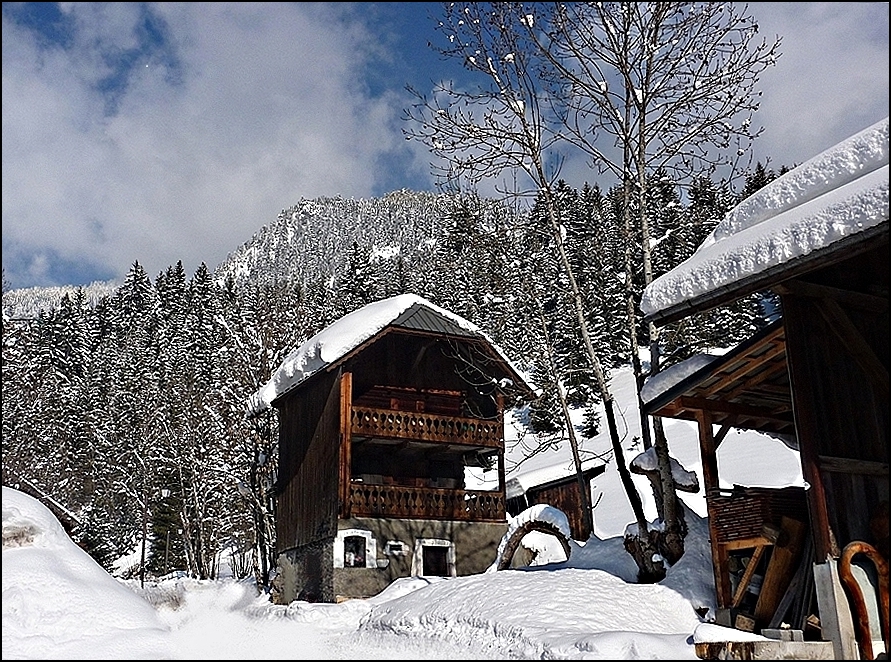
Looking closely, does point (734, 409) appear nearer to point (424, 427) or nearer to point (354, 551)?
point (424, 427)

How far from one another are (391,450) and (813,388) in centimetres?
1573

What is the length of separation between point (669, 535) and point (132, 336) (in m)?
37.2

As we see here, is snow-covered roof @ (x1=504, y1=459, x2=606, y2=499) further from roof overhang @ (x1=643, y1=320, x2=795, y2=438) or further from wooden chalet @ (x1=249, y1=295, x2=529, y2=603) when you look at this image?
roof overhang @ (x1=643, y1=320, x2=795, y2=438)

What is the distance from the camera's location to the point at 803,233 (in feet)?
28.6

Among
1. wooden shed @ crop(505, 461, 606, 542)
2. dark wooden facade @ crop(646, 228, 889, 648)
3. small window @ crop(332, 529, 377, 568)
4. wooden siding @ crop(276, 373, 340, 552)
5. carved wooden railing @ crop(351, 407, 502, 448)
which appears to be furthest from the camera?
wooden shed @ crop(505, 461, 606, 542)

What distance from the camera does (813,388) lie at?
10.1 metres

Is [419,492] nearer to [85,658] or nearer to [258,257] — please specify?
[85,658]

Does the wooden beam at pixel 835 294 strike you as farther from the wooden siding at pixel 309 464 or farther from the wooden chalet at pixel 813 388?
the wooden siding at pixel 309 464

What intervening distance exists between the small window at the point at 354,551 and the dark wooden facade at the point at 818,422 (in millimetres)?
12191

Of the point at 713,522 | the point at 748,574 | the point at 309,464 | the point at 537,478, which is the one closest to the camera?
the point at 748,574

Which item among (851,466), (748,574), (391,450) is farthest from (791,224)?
(391,450)

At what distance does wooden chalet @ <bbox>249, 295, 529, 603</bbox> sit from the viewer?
73.4 ft

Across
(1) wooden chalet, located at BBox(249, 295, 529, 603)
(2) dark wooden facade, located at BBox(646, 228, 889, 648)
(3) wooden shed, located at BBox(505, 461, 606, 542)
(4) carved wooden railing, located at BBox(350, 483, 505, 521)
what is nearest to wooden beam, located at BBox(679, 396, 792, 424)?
(2) dark wooden facade, located at BBox(646, 228, 889, 648)

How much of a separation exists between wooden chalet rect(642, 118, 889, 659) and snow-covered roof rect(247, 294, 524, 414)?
11397 mm
